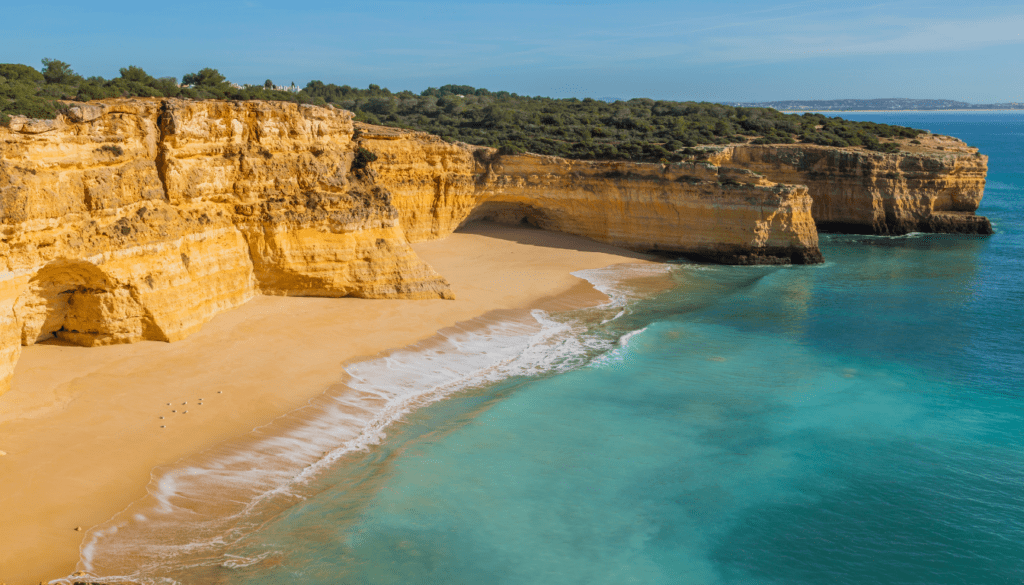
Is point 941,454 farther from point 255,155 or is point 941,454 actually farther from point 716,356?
point 255,155

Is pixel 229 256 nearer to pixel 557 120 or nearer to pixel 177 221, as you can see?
→ pixel 177 221

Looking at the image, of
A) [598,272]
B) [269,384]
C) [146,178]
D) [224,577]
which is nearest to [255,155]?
[146,178]

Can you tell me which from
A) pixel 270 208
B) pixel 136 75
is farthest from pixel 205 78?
pixel 270 208

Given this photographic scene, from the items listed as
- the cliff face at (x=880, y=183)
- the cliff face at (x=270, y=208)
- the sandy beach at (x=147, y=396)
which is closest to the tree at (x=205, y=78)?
the cliff face at (x=270, y=208)

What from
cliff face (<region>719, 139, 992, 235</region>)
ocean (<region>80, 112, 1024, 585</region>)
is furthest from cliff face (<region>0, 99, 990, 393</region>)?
ocean (<region>80, 112, 1024, 585</region>)

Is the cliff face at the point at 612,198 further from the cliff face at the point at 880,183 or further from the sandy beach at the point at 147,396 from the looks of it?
the sandy beach at the point at 147,396

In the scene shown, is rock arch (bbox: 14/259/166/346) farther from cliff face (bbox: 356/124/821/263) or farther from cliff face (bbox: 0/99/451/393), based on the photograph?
cliff face (bbox: 356/124/821/263)
